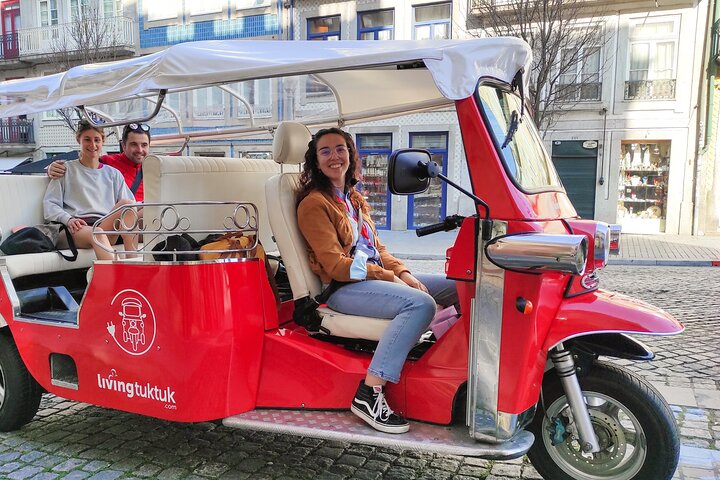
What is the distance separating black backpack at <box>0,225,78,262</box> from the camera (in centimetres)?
403

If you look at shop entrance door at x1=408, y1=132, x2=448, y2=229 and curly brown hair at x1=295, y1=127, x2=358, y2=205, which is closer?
curly brown hair at x1=295, y1=127, x2=358, y2=205

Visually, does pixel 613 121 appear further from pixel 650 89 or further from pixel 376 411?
pixel 376 411

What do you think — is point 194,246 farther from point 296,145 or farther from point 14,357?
point 14,357

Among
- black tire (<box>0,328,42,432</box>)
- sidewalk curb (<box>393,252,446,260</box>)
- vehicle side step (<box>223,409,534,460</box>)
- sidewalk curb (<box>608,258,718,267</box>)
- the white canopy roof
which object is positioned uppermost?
the white canopy roof

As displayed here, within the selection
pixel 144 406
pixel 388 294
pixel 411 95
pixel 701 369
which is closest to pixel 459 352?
pixel 388 294

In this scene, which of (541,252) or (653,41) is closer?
(541,252)

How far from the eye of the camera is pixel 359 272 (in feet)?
10.5

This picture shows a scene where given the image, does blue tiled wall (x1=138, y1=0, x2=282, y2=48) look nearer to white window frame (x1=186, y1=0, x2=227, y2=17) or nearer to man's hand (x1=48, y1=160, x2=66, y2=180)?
white window frame (x1=186, y1=0, x2=227, y2=17)

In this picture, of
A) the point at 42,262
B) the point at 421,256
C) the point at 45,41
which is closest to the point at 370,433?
the point at 42,262


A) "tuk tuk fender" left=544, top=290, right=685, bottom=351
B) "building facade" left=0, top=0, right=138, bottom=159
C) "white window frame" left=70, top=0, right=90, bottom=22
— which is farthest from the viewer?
"white window frame" left=70, top=0, right=90, bottom=22

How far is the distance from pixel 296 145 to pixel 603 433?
2.35 meters

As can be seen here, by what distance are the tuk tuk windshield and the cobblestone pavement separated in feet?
5.33

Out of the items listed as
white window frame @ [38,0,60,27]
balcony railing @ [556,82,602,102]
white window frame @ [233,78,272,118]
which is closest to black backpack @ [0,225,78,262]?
white window frame @ [233,78,272,118]

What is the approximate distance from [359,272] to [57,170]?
2951mm
